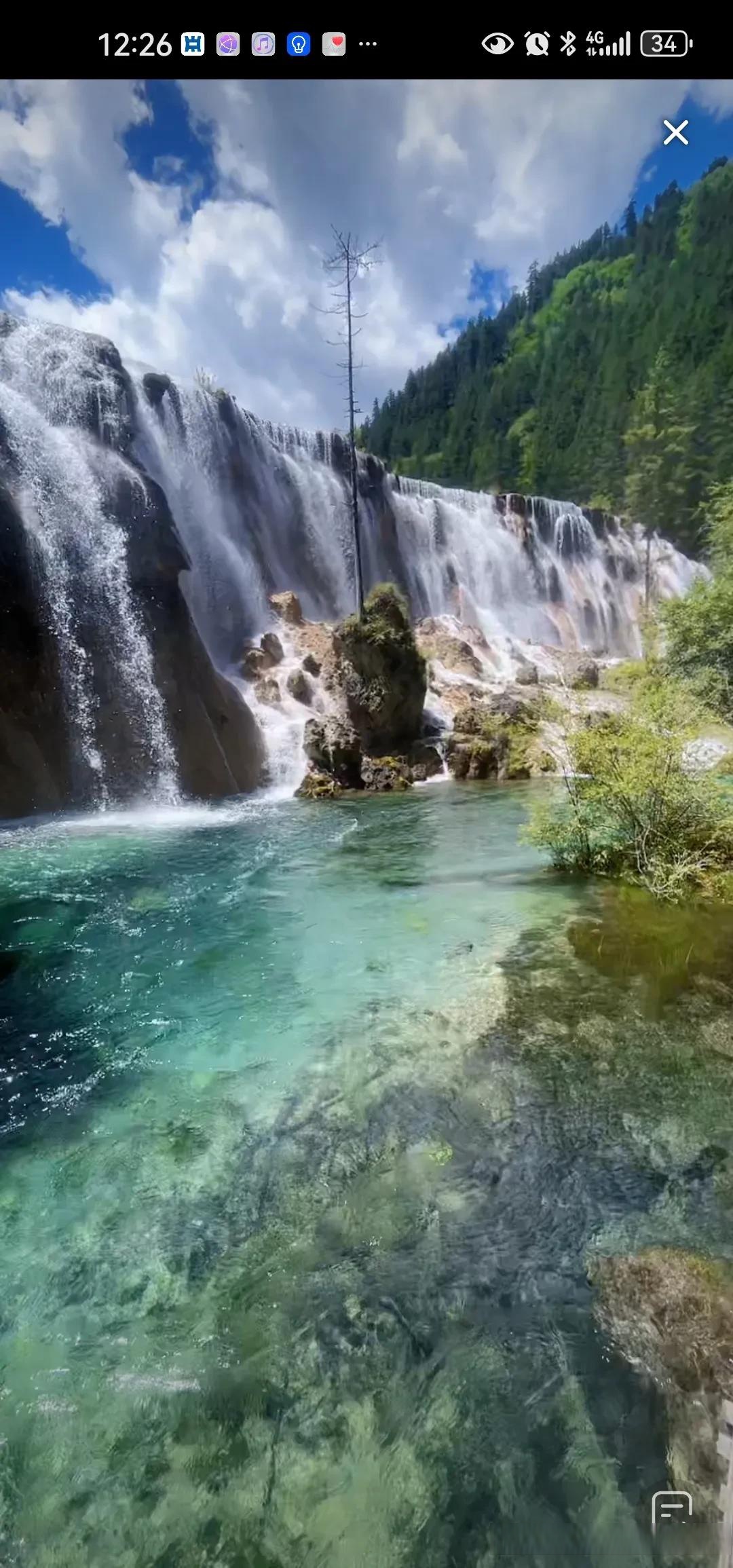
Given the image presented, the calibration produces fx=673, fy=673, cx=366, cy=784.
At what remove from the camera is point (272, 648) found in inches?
1086

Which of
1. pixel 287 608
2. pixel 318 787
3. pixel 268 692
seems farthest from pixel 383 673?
pixel 287 608

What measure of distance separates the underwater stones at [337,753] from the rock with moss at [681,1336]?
18.6m

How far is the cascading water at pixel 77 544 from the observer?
1938 centimetres

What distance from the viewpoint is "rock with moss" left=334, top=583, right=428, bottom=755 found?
80.3 ft

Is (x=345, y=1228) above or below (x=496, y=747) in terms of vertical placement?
below

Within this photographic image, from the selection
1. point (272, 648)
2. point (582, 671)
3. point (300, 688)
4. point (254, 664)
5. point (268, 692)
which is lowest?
point (268, 692)

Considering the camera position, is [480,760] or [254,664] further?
[254,664]

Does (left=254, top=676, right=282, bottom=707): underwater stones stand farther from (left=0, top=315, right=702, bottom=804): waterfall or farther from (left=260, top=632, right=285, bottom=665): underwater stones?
(left=260, top=632, right=285, bottom=665): underwater stones

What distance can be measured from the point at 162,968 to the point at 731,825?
788 cm

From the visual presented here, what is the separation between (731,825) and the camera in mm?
9430
